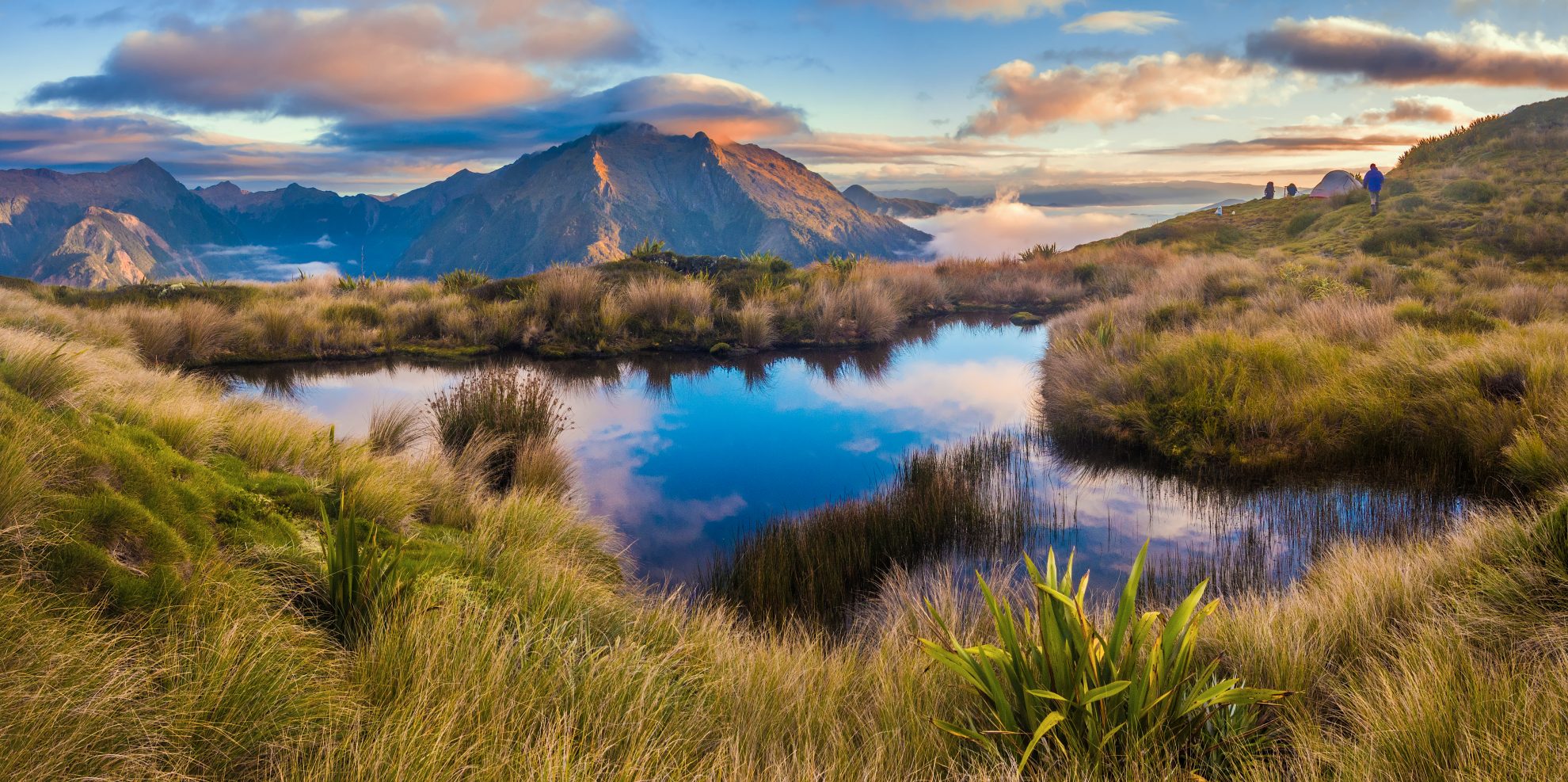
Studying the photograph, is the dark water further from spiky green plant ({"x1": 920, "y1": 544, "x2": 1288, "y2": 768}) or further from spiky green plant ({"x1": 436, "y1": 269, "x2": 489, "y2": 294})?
spiky green plant ({"x1": 436, "y1": 269, "x2": 489, "y2": 294})

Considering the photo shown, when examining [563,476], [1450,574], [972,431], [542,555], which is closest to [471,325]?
[563,476]

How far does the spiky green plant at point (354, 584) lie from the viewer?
3080 millimetres

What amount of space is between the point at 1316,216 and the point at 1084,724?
35220 millimetres

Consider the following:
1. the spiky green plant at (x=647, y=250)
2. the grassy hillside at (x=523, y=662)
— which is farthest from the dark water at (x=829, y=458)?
the spiky green plant at (x=647, y=250)

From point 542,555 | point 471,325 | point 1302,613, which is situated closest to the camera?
point 1302,613

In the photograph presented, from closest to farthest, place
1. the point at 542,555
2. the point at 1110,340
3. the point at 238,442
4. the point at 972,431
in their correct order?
the point at 542,555 → the point at 238,442 → the point at 972,431 → the point at 1110,340

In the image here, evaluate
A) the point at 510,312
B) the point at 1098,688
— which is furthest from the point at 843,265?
the point at 1098,688

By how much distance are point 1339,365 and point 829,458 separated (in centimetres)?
548

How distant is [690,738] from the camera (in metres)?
2.64

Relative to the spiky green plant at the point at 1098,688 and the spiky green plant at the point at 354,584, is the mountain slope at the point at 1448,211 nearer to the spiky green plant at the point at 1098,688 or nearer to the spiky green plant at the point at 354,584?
the spiky green plant at the point at 1098,688

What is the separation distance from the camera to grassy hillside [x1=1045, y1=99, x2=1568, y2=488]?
6586 millimetres

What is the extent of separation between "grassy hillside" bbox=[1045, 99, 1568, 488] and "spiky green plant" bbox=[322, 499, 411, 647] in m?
6.58

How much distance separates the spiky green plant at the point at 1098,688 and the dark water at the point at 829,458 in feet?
7.81

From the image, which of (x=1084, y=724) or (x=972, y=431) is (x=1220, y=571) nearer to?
(x=1084, y=724)
